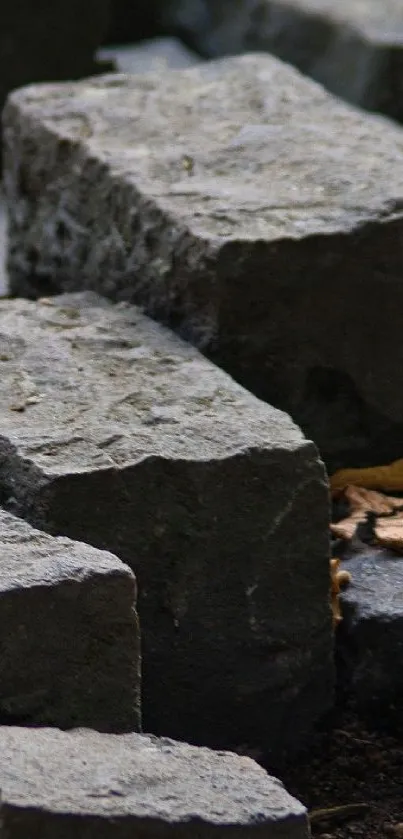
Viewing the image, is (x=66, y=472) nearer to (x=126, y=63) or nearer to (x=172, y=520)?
(x=172, y=520)

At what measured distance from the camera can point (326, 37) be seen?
4676 millimetres

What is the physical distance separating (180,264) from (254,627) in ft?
2.10

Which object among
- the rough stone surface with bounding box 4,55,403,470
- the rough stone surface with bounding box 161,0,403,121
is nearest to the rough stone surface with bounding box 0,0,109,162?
the rough stone surface with bounding box 161,0,403,121

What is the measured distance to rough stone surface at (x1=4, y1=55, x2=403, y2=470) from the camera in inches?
92.4

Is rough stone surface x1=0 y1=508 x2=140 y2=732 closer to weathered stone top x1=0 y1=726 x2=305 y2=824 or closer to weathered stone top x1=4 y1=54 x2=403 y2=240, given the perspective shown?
weathered stone top x1=0 y1=726 x2=305 y2=824

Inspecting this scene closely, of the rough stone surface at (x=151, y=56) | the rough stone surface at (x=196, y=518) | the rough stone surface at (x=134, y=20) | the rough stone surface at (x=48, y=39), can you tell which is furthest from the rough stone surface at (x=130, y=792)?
the rough stone surface at (x=134, y=20)

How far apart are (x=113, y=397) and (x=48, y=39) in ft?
9.05

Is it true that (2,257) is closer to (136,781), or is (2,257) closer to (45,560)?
(45,560)

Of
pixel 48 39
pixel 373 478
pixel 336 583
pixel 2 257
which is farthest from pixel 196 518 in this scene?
pixel 48 39

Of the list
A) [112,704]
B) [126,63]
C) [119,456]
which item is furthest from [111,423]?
[126,63]

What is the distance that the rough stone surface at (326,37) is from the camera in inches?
175

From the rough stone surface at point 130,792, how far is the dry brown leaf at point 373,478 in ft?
3.26

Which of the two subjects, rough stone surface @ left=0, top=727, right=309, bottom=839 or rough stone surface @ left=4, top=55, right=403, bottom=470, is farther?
rough stone surface @ left=4, top=55, right=403, bottom=470

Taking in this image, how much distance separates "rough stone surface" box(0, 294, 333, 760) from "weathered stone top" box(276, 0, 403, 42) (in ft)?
8.66
